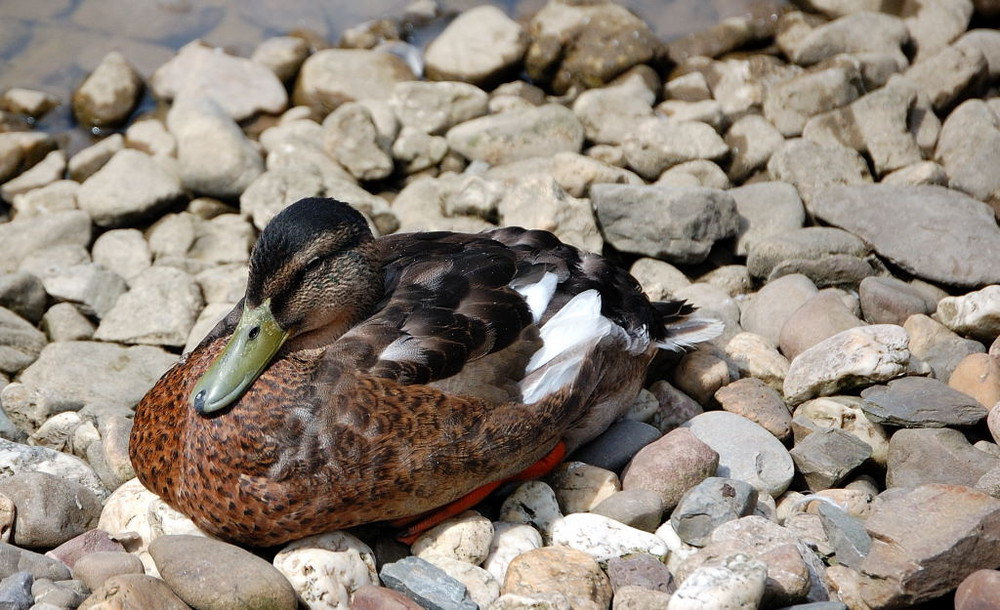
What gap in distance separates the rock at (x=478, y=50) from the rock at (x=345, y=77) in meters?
0.27

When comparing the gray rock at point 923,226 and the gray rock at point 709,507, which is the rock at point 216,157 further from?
the gray rock at point 709,507

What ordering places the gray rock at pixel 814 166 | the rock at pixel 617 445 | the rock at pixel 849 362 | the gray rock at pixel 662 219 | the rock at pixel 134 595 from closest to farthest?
the rock at pixel 134 595
the rock at pixel 617 445
the rock at pixel 849 362
the gray rock at pixel 662 219
the gray rock at pixel 814 166

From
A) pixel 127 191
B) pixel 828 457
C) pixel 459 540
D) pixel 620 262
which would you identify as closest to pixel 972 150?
pixel 620 262

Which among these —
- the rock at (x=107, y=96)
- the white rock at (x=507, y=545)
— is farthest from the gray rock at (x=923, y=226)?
→ the rock at (x=107, y=96)

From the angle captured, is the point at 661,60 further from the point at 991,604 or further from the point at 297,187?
the point at 991,604

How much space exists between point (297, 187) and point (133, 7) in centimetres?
399

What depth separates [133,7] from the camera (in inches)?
381

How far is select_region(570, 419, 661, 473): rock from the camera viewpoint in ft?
15.6

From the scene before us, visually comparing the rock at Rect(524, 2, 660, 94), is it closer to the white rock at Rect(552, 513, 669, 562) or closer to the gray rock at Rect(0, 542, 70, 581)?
the white rock at Rect(552, 513, 669, 562)

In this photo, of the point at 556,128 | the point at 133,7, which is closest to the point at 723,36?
the point at 556,128

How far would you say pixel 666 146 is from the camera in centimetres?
697

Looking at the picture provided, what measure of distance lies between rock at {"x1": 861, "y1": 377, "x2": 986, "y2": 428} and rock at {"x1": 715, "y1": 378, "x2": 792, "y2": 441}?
383mm

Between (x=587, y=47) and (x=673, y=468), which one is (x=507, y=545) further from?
(x=587, y=47)

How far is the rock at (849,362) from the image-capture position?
16.0ft
